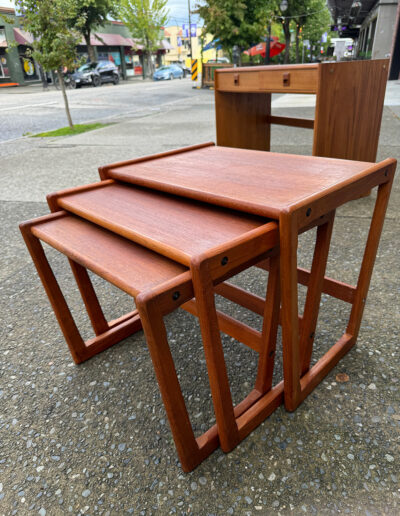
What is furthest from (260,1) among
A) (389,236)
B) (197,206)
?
(197,206)

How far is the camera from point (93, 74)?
23.1 meters

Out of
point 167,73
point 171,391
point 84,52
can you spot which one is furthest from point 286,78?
point 84,52

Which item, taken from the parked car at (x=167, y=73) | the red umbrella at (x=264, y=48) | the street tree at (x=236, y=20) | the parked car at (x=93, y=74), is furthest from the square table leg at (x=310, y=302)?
the parked car at (x=167, y=73)

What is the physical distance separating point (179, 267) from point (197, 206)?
1.30 ft

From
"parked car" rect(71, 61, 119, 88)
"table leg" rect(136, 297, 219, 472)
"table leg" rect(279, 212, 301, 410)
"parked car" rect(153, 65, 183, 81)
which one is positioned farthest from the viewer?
"parked car" rect(153, 65, 183, 81)

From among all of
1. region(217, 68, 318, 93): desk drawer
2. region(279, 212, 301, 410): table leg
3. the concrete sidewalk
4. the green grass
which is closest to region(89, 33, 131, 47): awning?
the green grass

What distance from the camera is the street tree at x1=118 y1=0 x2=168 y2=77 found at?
35056 mm

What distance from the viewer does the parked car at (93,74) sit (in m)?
22.8

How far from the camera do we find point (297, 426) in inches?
54.7

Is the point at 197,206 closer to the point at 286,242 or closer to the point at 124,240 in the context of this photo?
the point at 124,240

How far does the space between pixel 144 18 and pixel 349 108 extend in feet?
128

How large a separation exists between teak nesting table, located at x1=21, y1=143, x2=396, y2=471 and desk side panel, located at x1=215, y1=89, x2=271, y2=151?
1.91 m

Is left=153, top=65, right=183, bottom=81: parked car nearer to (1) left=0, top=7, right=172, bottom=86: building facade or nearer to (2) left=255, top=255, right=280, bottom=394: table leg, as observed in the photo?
(1) left=0, top=7, right=172, bottom=86: building facade

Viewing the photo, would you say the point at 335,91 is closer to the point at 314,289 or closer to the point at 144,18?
the point at 314,289
